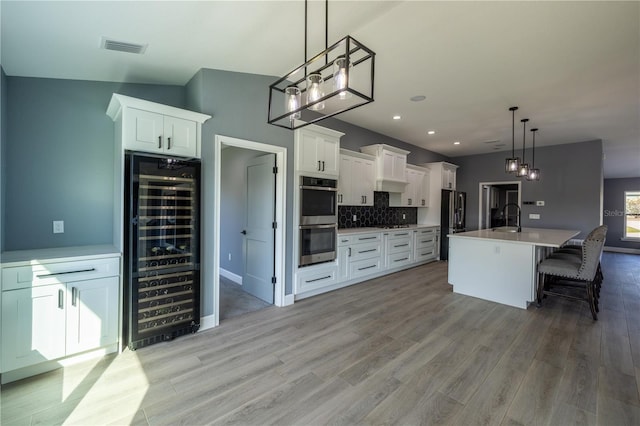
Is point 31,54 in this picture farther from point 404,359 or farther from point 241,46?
point 404,359

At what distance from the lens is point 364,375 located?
87.7 inches

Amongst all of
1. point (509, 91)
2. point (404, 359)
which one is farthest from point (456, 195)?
point (404, 359)

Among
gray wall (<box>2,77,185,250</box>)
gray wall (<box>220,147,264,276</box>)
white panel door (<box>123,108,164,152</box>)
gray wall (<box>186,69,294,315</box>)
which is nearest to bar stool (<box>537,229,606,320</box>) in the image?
gray wall (<box>186,69,294,315</box>)

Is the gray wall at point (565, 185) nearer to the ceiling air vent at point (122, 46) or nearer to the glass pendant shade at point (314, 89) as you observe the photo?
the glass pendant shade at point (314, 89)

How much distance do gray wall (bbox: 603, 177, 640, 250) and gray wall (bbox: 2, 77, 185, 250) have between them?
14.1 meters

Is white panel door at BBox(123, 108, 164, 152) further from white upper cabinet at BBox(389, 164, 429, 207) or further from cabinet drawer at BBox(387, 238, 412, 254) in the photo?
white upper cabinet at BBox(389, 164, 429, 207)

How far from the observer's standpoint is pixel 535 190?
6887mm

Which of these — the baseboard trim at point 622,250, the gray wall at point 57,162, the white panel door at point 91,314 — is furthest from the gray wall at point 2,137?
the baseboard trim at point 622,250

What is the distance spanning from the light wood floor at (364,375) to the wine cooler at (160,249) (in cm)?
22

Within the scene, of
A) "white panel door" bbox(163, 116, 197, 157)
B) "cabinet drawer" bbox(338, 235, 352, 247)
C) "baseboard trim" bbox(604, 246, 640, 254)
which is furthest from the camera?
"baseboard trim" bbox(604, 246, 640, 254)

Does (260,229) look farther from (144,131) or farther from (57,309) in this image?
(57,309)

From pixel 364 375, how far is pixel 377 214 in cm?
409

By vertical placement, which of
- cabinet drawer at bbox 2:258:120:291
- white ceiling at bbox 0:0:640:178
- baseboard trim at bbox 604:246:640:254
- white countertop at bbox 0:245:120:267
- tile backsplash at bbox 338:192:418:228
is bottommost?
Result: baseboard trim at bbox 604:246:640:254

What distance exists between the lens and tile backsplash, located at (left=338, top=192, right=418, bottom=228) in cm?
534
